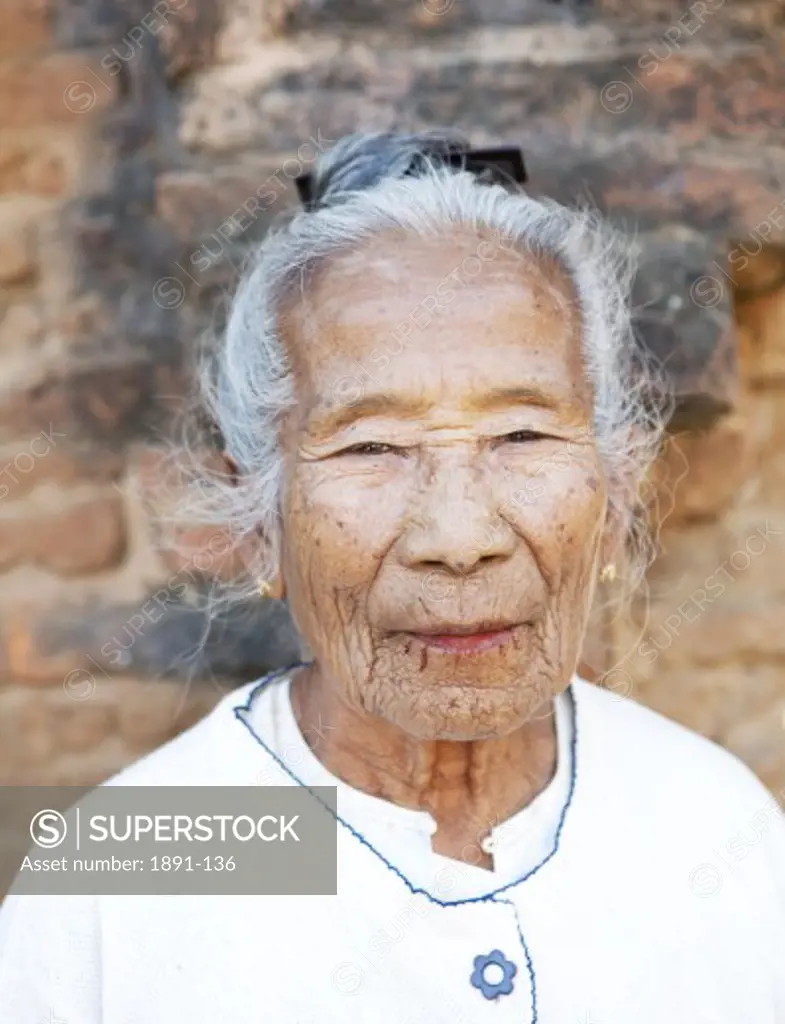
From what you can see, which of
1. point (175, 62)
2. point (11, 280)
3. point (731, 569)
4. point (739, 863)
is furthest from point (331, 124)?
point (739, 863)

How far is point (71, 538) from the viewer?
8.35ft

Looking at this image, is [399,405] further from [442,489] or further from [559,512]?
[559,512]

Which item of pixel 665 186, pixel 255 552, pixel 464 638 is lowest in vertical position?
pixel 464 638

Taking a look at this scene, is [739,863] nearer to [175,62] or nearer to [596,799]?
[596,799]

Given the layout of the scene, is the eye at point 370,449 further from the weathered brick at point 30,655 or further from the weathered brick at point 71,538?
the weathered brick at point 30,655

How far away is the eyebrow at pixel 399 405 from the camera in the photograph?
176cm

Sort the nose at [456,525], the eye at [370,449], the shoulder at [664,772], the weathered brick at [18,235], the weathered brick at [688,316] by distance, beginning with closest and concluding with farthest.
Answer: the nose at [456,525] < the eye at [370,449] < the shoulder at [664,772] < the weathered brick at [688,316] < the weathered brick at [18,235]

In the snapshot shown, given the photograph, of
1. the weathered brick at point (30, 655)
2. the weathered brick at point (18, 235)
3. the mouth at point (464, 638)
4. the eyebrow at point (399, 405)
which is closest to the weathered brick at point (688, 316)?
the eyebrow at point (399, 405)

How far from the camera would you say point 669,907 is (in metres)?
1.90

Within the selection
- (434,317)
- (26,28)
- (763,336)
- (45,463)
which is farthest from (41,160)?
(763,336)

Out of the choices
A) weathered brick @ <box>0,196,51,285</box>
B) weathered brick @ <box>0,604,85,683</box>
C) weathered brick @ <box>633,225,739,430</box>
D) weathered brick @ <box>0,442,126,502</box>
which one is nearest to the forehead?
weathered brick @ <box>633,225,739,430</box>

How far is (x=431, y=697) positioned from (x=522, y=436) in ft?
1.38
